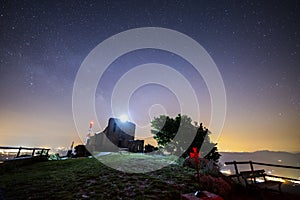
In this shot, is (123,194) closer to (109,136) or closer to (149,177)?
(149,177)

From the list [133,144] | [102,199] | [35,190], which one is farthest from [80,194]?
[133,144]

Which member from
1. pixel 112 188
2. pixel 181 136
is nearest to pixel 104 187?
pixel 112 188

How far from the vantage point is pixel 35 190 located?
21.0 feet

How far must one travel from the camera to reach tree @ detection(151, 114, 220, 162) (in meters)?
27.0

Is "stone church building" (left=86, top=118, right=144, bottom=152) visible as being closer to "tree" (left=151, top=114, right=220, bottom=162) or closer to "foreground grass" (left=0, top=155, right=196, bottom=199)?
"tree" (left=151, top=114, right=220, bottom=162)

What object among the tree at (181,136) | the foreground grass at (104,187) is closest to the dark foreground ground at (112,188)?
the foreground grass at (104,187)

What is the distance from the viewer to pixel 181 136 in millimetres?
28531

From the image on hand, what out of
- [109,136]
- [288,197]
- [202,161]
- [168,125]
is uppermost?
[168,125]

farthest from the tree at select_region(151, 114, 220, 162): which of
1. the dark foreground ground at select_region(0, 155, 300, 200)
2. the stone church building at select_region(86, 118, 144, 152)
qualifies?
the dark foreground ground at select_region(0, 155, 300, 200)

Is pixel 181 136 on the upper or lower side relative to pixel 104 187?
upper

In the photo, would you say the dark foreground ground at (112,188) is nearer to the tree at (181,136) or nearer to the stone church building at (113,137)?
the tree at (181,136)

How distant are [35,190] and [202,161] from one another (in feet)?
34.6

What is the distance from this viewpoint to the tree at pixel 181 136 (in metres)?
27.0

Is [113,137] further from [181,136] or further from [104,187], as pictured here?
[104,187]
